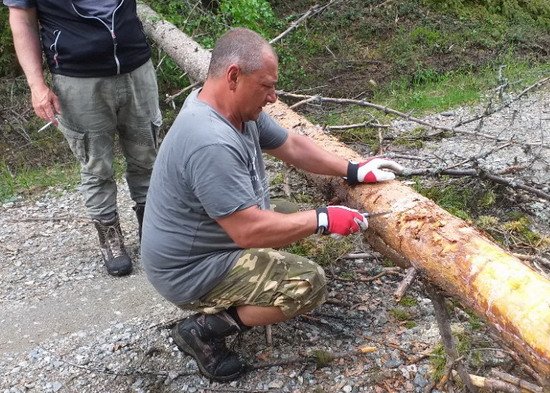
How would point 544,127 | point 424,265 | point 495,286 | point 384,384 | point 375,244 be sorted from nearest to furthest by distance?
1. point 495,286
2. point 424,265
3. point 384,384
4. point 375,244
5. point 544,127

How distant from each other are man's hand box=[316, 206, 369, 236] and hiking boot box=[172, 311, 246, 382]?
68 cm

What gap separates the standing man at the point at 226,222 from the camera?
2564mm

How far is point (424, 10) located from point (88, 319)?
26.6 feet

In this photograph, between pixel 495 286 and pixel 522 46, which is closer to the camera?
pixel 495 286

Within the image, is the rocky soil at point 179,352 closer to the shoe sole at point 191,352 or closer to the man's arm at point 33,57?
the shoe sole at point 191,352

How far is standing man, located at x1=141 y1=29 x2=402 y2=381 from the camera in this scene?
8.41ft

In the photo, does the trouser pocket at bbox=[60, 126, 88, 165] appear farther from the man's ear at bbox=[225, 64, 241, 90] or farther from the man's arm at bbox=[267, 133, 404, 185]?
the man's ear at bbox=[225, 64, 241, 90]

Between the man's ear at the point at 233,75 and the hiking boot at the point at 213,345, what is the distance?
1.11 meters

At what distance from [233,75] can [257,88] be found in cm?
12

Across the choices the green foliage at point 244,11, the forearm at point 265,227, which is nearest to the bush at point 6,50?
the green foliage at point 244,11

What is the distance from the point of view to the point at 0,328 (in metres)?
3.70

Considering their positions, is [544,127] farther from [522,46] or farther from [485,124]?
[522,46]

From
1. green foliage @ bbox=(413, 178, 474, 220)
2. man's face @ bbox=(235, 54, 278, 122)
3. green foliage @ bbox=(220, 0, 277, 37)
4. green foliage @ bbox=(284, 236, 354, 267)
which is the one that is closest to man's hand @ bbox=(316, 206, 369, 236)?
man's face @ bbox=(235, 54, 278, 122)

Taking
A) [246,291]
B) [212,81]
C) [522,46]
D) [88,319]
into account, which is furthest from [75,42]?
[522,46]
